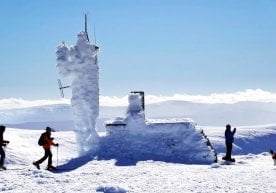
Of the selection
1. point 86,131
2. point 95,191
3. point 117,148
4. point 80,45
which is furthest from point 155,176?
point 80,45

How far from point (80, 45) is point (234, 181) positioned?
1531 centimetres

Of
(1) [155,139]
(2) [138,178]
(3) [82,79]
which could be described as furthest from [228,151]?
(2) [138,178]

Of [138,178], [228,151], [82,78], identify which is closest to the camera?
[138,178]

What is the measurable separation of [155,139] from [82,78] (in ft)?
19.4

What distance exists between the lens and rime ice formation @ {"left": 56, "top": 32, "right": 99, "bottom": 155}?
3203cm

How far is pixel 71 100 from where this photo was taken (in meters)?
32.4

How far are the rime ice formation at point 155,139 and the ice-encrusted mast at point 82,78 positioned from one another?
5.91 ft

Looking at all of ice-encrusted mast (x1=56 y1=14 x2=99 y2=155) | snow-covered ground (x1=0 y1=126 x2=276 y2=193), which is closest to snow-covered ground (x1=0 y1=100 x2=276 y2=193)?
snow-covered ground (x1=0 y1=126 x2=276 y2=193)

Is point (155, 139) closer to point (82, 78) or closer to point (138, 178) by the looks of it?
point (82, 78)

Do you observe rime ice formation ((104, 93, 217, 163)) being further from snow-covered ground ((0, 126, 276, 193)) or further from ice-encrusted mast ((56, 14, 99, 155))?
snow-covered ground ((0, 126, 276, 193))

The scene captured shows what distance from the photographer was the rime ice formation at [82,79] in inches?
1261

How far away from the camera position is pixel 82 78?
105ft

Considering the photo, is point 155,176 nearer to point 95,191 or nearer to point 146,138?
point 95,191

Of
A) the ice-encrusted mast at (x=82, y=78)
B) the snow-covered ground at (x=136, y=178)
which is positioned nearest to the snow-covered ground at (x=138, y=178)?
the snow-covered ground at (x=136, y=178)
